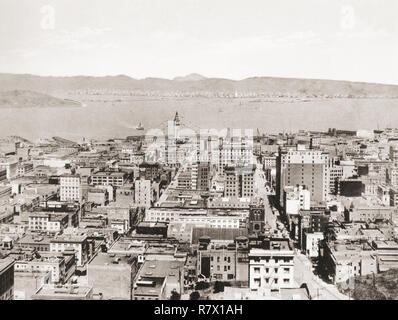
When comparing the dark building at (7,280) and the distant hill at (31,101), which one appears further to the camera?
the distant hill at (31,101)

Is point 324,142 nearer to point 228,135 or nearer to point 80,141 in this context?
point 228,135

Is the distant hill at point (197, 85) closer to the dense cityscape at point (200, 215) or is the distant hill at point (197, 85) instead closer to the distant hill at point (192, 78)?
the distant hill at point (192, 78)

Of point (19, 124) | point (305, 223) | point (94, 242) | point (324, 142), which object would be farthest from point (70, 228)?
point (324, 142)

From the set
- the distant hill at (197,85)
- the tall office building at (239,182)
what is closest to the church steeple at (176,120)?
the distant hill at (197,85)

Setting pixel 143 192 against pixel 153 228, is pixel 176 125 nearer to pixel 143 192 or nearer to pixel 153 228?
pixel 143 192

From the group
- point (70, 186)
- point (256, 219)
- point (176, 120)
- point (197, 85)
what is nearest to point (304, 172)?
point (256, 219)

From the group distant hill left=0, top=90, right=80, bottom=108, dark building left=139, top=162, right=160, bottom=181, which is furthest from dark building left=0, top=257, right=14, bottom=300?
dark building left=139, top=162, right=160, bottom=181
